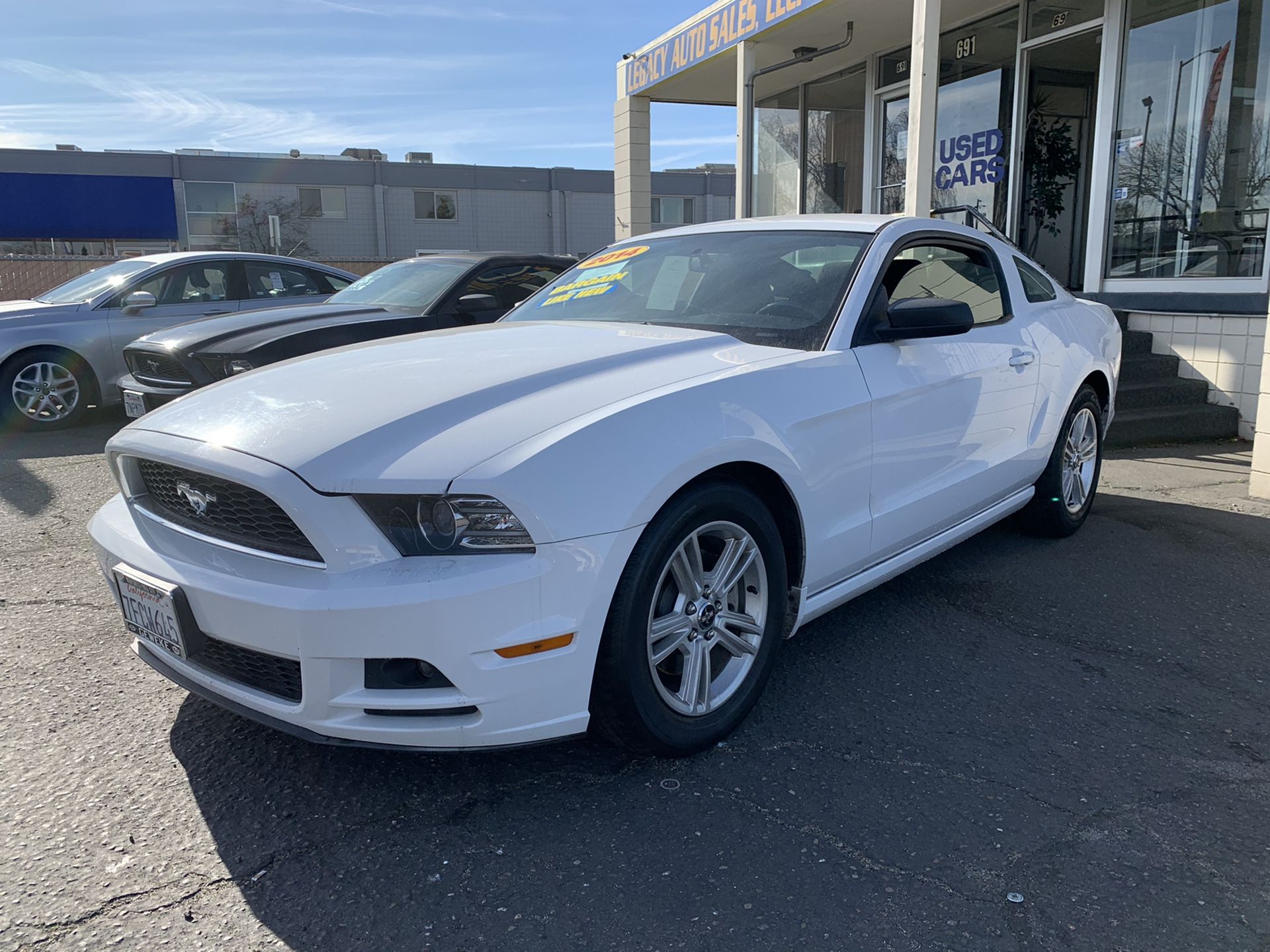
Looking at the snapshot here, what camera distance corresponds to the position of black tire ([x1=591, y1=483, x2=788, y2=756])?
2.39 m

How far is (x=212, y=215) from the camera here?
114 feet

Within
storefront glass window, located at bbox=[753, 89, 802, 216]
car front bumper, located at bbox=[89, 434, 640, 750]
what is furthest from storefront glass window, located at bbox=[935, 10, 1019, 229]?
car front bumper, located at bbox=[89, 434, 640, 750]

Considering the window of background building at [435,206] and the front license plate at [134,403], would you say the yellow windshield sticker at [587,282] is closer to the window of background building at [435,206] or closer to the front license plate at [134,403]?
the front license plate at [134,403]

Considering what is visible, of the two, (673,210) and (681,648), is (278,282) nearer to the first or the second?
(681,648)

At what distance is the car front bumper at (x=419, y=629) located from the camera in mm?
2150

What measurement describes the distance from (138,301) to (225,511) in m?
6.70

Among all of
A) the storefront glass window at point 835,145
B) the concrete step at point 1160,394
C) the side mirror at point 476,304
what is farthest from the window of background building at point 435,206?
the side mirror at point 476,304

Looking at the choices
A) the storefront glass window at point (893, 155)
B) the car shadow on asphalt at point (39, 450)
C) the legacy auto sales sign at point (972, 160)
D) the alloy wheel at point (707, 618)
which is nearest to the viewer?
the alloy wheel at point (707, 618)

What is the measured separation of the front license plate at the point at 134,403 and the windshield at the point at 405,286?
160 cm

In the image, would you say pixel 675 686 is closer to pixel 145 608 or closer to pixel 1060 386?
pixel 145 608

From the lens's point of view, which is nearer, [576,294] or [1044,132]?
[576,294]

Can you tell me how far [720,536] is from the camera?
8.98 ft

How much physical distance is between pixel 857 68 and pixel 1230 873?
42.0 ft

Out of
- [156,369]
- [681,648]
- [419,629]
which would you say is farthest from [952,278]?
[156,369]
